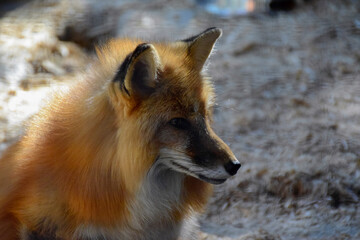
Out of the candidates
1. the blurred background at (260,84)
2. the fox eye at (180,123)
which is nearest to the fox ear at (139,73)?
the fox eye at (180,123)

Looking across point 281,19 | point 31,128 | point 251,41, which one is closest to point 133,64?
point 31,128

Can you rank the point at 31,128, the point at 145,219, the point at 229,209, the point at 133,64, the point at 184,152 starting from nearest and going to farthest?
1. the point at 133,64
2. the point at 184,152
3. the point at 145,219
4. the point at 31,128
5. the point at 229,209

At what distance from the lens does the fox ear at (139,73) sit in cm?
200

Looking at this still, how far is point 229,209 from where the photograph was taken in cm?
342

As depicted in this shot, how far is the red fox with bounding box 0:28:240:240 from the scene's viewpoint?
2.15 m

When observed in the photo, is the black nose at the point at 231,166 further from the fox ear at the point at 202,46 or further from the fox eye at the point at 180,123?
the fox ear at the point at 202,46

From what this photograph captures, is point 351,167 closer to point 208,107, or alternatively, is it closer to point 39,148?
point 208,107

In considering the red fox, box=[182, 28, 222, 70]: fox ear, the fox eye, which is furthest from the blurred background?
the fox eye

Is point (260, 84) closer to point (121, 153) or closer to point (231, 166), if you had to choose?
point (231, 166)

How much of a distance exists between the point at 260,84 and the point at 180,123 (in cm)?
240

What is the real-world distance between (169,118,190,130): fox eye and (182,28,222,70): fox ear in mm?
354

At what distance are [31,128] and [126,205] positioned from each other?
0.74 m

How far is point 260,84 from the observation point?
443 cm

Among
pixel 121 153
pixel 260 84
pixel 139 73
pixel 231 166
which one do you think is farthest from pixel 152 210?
pixel 260 84
